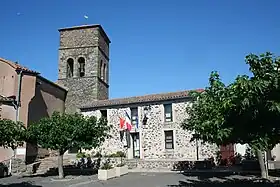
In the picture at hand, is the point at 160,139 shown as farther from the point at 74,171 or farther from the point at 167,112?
the point at 74,171

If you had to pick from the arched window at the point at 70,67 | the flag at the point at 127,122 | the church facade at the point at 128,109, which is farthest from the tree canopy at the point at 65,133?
the arched window at the point at 70,67

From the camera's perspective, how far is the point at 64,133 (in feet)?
58.6

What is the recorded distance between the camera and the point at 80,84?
3291 cm

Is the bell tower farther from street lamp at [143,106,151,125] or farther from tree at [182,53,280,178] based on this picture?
tree at [182,53,280,178]

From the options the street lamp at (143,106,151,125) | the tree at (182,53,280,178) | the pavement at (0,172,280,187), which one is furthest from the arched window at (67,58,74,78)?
the tree at (182,53,280,178)

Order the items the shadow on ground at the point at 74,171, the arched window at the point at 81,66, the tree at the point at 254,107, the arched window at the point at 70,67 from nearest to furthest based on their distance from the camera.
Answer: the tree at the point at 254,107, the shadow on ground at the point at 74,171, the arched window at the point at 81,66, the arched window at the point at 70,67

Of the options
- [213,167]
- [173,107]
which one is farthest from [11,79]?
[213,167]

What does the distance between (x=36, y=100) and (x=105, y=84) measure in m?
11.4

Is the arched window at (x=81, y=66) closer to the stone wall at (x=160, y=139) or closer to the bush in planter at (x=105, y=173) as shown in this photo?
the stone wall at (x=160, y=139)

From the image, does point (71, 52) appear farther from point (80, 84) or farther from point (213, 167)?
point (213, 167)

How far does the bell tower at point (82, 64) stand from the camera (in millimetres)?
32469

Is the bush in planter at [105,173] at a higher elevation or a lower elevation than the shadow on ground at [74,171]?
higher

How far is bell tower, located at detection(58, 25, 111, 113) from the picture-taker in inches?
1278

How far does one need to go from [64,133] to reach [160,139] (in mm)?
10057
